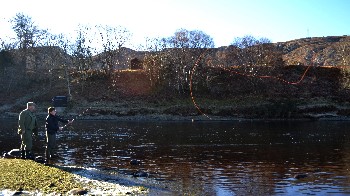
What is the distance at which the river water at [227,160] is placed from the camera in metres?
13.1

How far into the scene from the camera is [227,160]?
61.1ft

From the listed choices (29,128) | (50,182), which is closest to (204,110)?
(29,128)

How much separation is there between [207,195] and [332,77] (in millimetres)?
63514

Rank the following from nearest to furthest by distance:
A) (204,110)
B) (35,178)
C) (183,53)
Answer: (35,178) < (204,110) < (183,53)

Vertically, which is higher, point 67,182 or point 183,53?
point 183,53

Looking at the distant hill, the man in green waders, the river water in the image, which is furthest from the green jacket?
the distant hill

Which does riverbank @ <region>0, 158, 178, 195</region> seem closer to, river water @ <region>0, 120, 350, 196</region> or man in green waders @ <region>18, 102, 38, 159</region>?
river water @ <region>0, 120, 350, 196</region>

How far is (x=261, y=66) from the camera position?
6569 centimetres

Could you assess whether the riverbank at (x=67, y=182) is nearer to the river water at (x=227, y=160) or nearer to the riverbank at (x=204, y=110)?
the river water at (x=227, y=160)

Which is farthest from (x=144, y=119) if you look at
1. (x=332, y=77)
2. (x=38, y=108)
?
(x=332, y=77)

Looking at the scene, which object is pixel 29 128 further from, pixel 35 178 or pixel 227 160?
pixel 227 160

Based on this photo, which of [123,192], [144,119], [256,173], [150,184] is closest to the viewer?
[123,192]

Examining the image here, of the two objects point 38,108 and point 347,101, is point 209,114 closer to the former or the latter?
point 347,101

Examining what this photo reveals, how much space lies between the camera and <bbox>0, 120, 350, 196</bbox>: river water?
43.1ft
